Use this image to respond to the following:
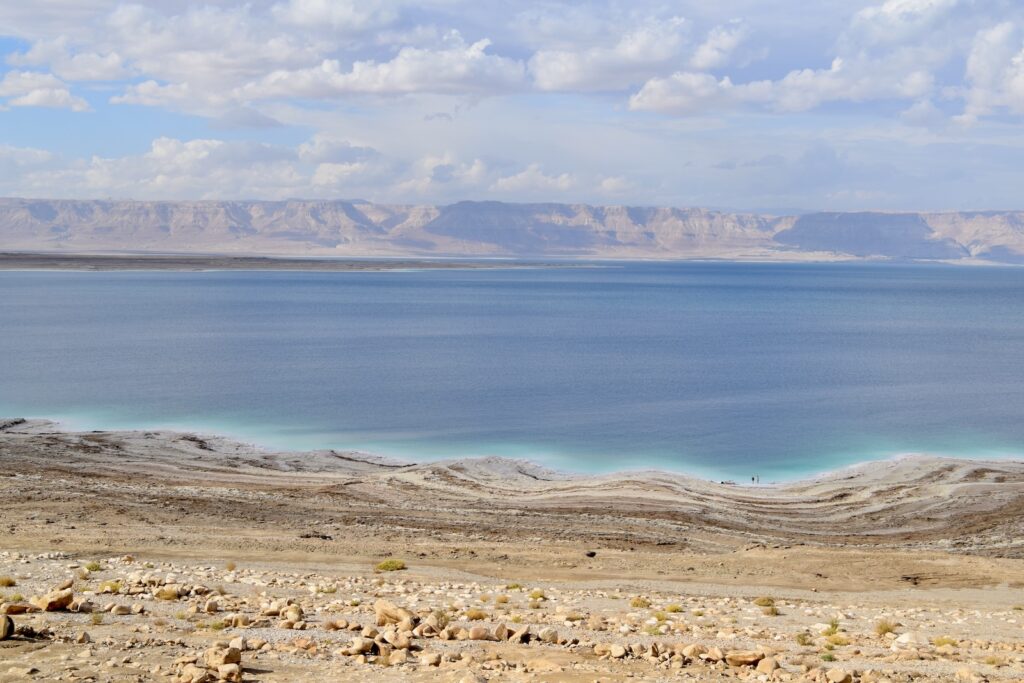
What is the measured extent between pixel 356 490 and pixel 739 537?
9953 millimetres

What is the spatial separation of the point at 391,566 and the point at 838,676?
869cm

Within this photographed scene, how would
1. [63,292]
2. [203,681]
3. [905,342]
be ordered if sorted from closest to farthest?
[203,681]
[905,342]
[63,292]

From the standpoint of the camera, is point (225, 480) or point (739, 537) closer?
point (739, 537)

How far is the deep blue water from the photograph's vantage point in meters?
38.8

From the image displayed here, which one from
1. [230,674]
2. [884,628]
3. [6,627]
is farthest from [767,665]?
[6,627]

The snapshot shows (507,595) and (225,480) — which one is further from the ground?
(507,595)

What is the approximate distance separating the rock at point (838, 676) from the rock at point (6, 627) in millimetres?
8390

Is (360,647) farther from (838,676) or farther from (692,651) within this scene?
(838,676)

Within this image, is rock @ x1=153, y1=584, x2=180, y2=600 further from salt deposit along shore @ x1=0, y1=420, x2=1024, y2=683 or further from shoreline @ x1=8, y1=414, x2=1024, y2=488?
shoreline @ x1=8, y1=414, x2=1024, y2=488

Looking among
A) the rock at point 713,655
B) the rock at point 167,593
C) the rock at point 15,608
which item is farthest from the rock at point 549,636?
the rock at point 15,608

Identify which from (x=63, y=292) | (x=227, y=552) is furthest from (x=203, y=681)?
(x=63, y=292)

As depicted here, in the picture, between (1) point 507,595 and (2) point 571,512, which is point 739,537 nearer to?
(2) point 571,512

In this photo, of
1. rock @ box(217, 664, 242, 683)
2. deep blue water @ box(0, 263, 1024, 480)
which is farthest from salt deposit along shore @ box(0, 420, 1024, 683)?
deep blue water @ box(0, 263, 1024, 480)

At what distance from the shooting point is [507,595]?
1525cm
